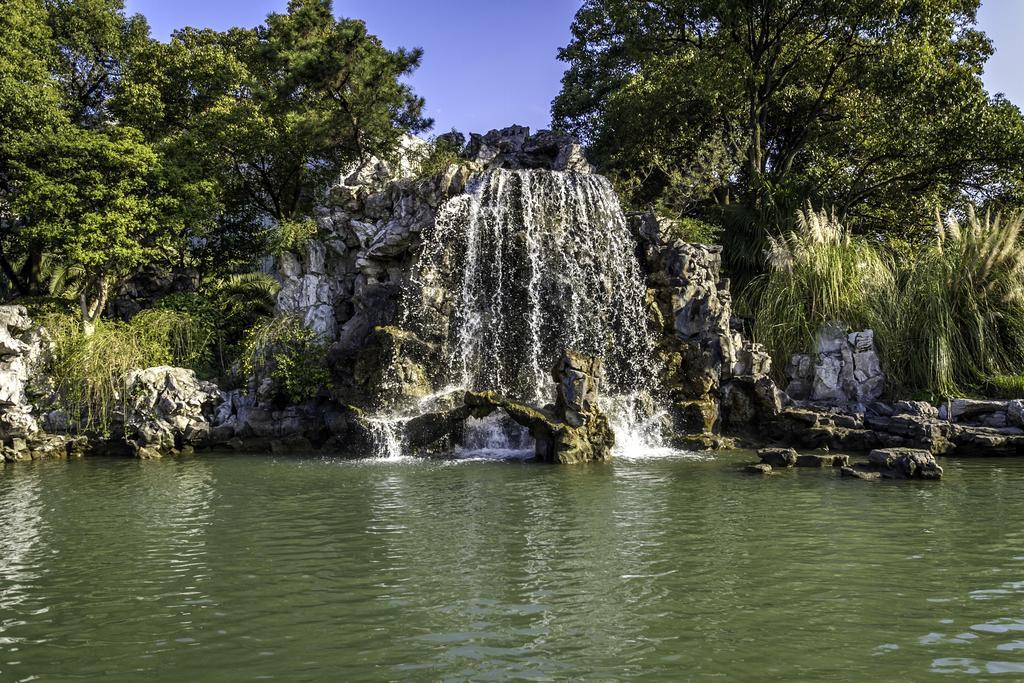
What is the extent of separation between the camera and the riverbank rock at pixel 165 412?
17.8 meters

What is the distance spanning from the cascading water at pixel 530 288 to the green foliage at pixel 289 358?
8.19 feet

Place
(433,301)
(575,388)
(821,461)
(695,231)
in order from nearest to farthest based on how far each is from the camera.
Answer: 1. (821,461)
2. (575,388)
3. (433,301)
4. (695,231)

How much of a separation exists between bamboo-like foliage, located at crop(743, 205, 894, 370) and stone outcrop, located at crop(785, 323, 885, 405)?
1.29ft

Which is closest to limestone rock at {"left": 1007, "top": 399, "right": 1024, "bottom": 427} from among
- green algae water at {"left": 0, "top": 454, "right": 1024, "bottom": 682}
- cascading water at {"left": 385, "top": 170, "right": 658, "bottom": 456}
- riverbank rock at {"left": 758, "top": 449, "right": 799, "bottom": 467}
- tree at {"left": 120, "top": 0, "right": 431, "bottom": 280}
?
green algae water at {"left": 0, "top": 454, "right": 1024, "bottom": 682}

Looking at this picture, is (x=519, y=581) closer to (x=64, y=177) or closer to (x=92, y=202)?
(x=64, y=177)

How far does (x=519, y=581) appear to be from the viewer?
24.3 feet

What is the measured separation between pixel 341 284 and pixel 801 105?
18691 millimetres

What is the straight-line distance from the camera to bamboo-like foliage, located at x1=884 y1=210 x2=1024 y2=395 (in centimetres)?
1814

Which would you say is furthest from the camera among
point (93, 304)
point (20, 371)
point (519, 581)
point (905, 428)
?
point (93, 304)

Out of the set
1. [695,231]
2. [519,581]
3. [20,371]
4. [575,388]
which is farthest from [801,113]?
[519,581]

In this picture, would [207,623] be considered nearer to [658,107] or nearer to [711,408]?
[711,408]

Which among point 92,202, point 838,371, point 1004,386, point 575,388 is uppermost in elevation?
point 92,202

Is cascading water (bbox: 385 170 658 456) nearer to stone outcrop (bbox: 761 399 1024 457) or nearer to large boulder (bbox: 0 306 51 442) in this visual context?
stone outcrop (bbox: 761 399 1024 457)

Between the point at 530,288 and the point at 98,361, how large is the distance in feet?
32.0
